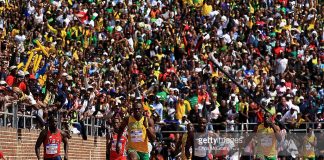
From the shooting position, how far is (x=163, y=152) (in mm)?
35812

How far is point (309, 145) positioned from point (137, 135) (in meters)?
8.03

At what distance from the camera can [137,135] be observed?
29125 mm

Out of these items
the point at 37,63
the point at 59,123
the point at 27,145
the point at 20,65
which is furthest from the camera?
the point at 37,63

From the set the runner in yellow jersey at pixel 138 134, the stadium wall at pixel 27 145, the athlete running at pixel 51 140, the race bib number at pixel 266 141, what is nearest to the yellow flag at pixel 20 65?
the stadium wall at pixel 27 145

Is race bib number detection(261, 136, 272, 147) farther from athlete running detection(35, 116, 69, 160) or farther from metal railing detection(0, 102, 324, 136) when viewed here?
athlete running detection(35, 116, 69, 160)

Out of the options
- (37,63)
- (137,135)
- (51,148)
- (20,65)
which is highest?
(37,63)

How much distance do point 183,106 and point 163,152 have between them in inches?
102

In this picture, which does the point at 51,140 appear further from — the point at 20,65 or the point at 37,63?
the point at 37,63

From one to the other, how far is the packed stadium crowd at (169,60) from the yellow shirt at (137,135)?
242 cm

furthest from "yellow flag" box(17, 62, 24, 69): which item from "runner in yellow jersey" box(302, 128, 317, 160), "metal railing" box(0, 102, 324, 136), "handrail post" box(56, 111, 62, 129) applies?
"runner in yellow jersey" box(302, 128, 317, 160)

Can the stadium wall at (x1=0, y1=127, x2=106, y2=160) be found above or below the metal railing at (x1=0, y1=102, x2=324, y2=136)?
below

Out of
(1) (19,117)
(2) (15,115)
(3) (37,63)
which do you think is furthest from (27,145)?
(3) (37,63)

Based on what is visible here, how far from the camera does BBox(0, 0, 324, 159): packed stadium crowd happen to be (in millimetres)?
→ 35688

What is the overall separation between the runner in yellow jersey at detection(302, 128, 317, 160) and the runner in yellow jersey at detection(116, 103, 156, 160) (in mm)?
7507
